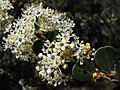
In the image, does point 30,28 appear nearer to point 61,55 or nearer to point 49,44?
point 49,44

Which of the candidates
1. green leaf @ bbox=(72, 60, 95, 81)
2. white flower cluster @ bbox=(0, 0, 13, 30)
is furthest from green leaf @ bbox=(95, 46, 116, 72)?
white flower cluster @ bbox=(0, 0, 13, 30)

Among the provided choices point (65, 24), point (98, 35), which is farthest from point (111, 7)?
point (65, 24)

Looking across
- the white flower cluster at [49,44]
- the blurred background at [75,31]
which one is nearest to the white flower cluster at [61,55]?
the white flower cluster at [49,44]

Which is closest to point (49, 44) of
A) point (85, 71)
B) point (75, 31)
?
point (85, 71)

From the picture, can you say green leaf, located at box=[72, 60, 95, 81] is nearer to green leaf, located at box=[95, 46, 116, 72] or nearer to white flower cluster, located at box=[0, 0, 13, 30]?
green leaf, located at box=[95, 46, 116, 72]

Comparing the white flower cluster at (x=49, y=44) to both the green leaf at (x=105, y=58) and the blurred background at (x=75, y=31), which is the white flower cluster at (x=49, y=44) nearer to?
the green leaf at (x=105, y=58)

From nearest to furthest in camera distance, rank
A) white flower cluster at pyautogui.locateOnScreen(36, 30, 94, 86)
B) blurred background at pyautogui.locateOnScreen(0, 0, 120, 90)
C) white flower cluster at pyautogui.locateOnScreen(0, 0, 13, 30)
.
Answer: white flower cluster at pyautogui.locateOnScreen(36, 30, 94, 86) → white flower cluster at pyautogui.locateOnScreen(0, 0, 13, 30) → blurred background at pyautogui.locateOnScreen(0, 0, 120, 90)

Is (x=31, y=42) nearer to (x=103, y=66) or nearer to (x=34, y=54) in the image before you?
(x=34, y=54)
